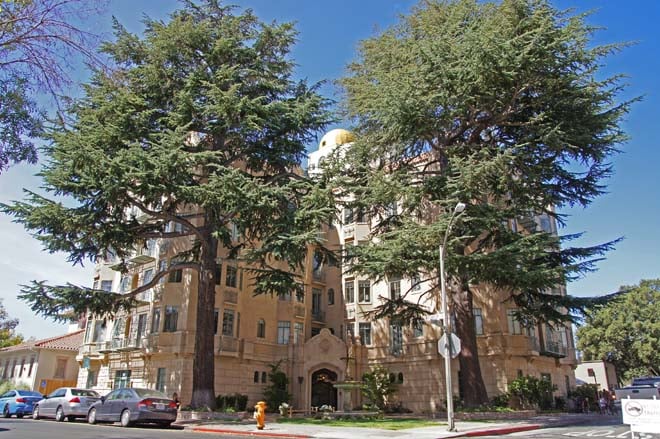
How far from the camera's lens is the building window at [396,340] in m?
34.5

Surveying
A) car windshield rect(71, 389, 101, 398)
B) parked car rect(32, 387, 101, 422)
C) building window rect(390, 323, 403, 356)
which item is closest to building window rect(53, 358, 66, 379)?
A: parked car rect(32, 387, 101, 422)

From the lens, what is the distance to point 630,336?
173 feet

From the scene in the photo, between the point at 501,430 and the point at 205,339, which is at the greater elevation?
the point at 205,339

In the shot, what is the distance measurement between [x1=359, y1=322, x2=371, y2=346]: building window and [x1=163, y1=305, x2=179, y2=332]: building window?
13.2m

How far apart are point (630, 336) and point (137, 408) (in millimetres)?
51432

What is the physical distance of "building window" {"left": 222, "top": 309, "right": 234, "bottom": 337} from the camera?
105 ft

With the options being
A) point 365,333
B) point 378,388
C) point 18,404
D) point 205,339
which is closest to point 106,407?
point 205,339

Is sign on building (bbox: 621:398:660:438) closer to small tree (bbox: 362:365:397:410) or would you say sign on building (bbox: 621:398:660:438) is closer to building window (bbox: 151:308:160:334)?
small tree (bbox: 362:365:397:410)

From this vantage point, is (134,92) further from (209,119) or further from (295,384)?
(295,384)

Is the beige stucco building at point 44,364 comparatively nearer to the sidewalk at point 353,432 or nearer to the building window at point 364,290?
the building window at point 364,290

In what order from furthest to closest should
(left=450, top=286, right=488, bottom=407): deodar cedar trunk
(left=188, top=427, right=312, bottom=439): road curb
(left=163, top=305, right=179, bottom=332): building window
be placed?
(left=163, top=305, right=179, bottom=332): building window < (left=450, top=286, right=488, bottom=407): deodar cedar trunk < (left=188, top=427, right=312, bottom=439): road curb

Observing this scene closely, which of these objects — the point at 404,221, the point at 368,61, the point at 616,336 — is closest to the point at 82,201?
the point at 404,221

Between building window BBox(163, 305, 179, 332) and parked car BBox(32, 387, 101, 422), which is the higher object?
building window BBox(163, 305, 179, 332)

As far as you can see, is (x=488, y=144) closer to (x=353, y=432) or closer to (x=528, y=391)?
(x=528, y=391)
